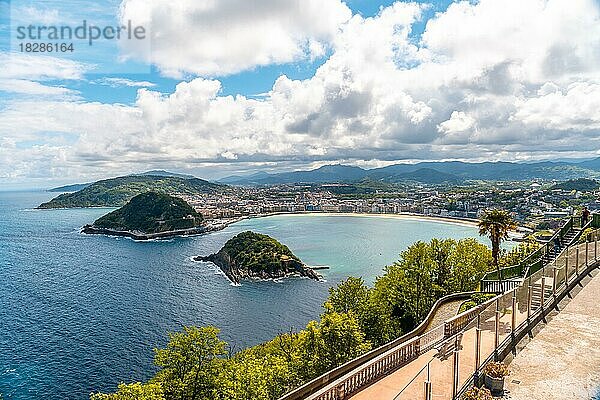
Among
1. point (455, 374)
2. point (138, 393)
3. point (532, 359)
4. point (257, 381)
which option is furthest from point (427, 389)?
point (138, 393)

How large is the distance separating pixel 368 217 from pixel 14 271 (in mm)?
134675

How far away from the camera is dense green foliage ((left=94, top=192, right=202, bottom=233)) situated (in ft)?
450

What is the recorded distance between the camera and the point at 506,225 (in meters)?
36.3

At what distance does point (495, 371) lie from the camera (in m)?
10.8

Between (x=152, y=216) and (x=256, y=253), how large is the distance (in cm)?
6635

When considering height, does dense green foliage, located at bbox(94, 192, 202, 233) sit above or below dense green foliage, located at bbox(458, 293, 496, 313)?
below

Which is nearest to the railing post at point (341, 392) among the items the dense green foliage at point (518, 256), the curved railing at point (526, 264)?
the curved railing at point (526, 264)

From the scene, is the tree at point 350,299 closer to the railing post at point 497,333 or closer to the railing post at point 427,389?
the railing post at point 497,333

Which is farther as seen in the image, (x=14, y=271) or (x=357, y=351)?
(x=14, y=271)

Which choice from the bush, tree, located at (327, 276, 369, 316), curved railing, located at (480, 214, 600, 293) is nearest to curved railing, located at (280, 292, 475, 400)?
the bush

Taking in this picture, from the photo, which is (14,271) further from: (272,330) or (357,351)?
(357,351)

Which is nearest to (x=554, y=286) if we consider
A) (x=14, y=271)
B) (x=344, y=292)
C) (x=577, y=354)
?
(x=577, y=354)

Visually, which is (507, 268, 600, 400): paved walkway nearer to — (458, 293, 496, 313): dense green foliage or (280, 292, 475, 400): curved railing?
(280, 292, 475, 400): curved railing

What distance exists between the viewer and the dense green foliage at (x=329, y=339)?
Result: 2036cm
